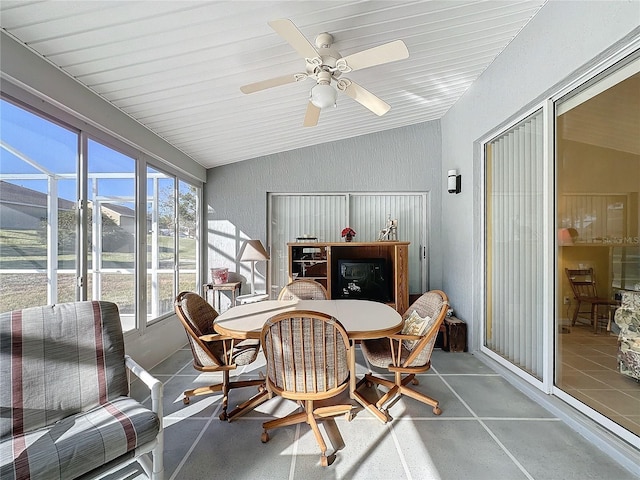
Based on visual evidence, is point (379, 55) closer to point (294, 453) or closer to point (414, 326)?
point (414, 326)

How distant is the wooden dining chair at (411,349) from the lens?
2.17 meters

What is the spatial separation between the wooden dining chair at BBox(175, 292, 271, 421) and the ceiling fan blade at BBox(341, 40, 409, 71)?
2080 millimetres

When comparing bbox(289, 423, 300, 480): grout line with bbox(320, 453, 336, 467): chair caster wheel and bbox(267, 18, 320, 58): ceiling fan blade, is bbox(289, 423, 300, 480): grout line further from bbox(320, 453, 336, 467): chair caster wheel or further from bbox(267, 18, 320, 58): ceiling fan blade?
bbox(267, 18, 320, 58): ceiling fan blade

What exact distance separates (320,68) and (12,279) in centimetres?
243

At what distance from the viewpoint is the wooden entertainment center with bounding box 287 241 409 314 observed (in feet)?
13.4

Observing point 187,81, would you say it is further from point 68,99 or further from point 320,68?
point 320,68

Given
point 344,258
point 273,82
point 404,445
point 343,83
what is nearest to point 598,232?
point 404,445

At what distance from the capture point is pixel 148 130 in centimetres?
317

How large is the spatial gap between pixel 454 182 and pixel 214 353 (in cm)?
347

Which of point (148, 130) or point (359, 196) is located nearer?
point (148, 130)

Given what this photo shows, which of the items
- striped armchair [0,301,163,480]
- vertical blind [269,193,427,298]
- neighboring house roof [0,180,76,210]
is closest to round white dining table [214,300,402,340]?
striped armchair [0,301,163,480]

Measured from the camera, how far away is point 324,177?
15.4ft

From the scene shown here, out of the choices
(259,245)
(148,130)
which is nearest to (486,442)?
(259,245)

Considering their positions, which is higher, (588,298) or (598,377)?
(588,298)
